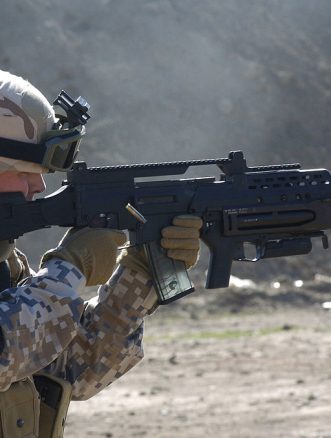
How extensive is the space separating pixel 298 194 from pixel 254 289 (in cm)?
1019

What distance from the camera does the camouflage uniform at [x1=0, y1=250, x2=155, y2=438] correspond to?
3.02m

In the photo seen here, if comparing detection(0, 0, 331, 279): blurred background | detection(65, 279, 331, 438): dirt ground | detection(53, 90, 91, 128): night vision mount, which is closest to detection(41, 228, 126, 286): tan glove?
detection(53, 90, 91, 128): night vision mount

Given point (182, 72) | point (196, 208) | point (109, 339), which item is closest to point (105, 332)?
point (109, 339)

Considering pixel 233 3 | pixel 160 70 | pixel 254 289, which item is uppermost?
pixel 233 3

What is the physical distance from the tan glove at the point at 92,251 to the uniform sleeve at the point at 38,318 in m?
0.05

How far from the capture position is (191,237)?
138 inches

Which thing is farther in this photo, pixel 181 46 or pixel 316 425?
Result: pixel 181 46

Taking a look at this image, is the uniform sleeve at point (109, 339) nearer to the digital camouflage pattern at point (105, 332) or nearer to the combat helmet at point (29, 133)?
the digital camouflage pattern at point (105, 332)

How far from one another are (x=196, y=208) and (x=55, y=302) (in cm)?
68

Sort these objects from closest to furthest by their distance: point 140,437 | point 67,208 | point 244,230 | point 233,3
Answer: point 67,208
point 244,230
point 140,437
point 233,3

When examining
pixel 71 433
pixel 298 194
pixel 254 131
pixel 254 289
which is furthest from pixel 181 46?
pixel 298 194

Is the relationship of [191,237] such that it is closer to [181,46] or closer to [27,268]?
[27,268]

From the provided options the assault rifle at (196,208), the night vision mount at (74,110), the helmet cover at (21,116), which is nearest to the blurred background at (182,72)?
the assault rifle at (196,208)

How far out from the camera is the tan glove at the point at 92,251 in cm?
322
